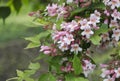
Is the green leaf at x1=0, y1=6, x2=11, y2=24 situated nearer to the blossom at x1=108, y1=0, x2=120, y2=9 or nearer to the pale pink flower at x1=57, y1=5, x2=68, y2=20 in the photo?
the pale pink flower at x1=57, y1=5, x2=68, y2=20

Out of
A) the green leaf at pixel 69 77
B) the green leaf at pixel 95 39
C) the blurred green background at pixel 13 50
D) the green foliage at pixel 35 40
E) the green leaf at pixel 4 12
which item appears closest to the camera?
the green leaf at pixel 95 39

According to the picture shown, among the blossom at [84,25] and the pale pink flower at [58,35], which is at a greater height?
the blossom at [84,25]

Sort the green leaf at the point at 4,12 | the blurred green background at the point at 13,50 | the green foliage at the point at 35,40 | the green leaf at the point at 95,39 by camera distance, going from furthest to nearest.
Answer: the blurred green background at the point at 13,50 → the green leaf at the point at 4,12 → the green foliage at the point at 35,40 → the green leaf at the point at 95,39

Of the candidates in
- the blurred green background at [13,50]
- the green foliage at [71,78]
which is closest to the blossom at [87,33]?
the green foliage at [71,78]

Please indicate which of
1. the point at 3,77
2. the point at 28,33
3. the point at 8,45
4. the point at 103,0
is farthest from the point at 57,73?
the point at 28,33

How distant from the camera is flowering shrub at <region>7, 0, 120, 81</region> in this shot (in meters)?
2.24

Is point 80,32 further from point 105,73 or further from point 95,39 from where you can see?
point 105,73

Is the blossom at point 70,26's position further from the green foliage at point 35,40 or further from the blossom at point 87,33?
the green foliage at point 35,40

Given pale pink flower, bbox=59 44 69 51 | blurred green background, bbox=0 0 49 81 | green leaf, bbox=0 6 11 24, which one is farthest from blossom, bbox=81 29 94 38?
blurred green background, bbox=0 0 49 81

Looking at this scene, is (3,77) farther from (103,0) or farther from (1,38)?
(103,0)

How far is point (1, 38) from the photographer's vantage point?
8.41 metres

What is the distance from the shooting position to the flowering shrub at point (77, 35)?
7.34ft

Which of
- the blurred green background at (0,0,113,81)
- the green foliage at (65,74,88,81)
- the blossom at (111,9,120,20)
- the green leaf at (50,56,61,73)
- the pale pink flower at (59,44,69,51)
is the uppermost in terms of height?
the blurred green background at (0,0,113,81)

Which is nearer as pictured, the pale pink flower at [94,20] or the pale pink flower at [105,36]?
the pale pink flower at [94,20]
